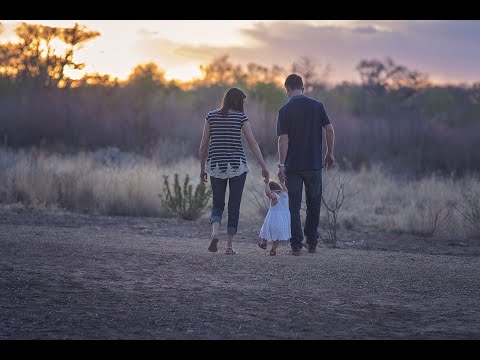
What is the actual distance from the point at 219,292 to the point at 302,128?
295cm

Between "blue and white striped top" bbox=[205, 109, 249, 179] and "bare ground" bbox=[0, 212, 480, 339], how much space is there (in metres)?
0.97

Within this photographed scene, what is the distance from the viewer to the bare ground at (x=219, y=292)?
21.7ft

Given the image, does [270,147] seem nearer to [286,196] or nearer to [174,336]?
[286,196]

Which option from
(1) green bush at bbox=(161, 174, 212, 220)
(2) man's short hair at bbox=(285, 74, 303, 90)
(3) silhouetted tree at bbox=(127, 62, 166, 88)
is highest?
(3) silhouetted tree at bbox=(127, 62, 166, 88)

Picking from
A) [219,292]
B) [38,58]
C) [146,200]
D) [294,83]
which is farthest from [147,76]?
[219,292]

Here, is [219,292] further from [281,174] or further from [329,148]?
[329,148]

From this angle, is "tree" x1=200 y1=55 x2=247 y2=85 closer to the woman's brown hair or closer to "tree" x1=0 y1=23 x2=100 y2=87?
"tree" x1=0 y1=23 x2=100 y2=87

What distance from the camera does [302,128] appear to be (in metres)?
10.2

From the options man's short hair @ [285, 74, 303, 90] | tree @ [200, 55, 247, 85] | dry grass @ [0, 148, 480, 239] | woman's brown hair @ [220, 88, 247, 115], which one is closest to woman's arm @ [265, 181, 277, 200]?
woman's brown hair @ [220, 88, 247, 115]

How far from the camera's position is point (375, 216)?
17.4 m

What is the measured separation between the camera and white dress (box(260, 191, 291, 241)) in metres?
10.1

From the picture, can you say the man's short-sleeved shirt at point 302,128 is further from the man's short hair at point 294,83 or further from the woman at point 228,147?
the woman at point 228,147

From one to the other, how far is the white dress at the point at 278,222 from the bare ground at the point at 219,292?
26cm
